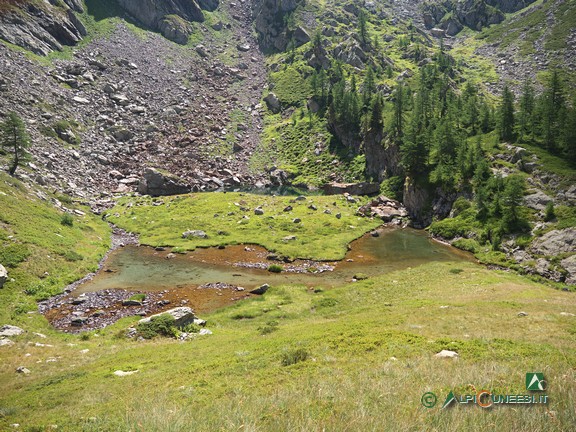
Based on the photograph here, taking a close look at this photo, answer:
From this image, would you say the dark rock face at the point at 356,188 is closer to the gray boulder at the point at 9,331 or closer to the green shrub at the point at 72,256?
the green shrub at the point at 72,256

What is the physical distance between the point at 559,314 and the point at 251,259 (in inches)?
1656

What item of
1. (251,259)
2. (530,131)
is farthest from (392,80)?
(251,259)

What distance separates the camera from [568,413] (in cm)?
565

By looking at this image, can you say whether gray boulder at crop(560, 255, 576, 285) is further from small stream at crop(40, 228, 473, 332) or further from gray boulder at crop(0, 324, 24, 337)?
gray boulder at crop(0, 324, 24, 337)

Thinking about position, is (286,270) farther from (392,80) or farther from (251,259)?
(392,80)

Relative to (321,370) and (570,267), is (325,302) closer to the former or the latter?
(321,370)

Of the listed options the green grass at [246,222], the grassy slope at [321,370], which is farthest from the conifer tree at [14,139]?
the grassy slope at [321,370]

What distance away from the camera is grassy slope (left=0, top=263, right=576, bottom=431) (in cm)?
652

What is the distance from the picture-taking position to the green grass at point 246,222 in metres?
64.2

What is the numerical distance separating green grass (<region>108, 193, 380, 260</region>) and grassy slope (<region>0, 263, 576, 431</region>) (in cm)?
2780

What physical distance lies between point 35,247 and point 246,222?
130ft

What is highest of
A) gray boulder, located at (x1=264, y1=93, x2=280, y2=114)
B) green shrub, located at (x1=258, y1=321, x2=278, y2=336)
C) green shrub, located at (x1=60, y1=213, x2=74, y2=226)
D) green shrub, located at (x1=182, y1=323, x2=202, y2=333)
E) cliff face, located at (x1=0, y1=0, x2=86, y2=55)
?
cliff face, located at (x1=0, y1=0, x2=86, y2=55)

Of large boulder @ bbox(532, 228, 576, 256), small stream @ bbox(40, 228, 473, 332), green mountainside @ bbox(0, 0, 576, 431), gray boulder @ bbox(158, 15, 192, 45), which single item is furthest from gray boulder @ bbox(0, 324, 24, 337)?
gray boulder @ bbox(158, 15, 192, 45)

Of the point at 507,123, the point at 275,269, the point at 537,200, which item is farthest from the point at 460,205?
the point at 275,269
